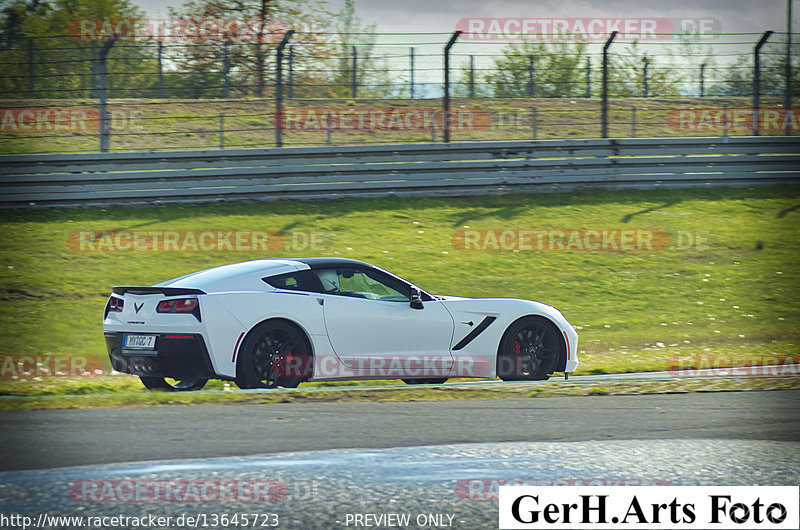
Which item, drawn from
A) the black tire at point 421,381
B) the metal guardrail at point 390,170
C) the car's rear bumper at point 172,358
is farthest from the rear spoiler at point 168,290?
the metal guardrail at point 390,170

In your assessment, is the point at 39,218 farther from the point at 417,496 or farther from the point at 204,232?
the point at 417,496

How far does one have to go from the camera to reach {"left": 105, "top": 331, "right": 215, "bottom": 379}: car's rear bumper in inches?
280

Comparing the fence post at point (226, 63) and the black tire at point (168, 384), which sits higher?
the fence post at point (226, 63)

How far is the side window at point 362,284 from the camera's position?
7.82 meters

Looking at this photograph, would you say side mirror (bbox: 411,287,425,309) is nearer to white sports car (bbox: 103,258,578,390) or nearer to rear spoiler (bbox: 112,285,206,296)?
white sports car (bbox: 103,258,578,390)

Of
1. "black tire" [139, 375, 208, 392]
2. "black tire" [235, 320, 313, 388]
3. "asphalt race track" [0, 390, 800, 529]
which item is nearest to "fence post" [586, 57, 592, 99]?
"black tire" [235, 320, 313, 388]

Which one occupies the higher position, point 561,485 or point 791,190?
point 791,190

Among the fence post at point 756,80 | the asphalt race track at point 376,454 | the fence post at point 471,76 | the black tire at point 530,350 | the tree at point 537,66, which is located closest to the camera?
the asphalt race track at point 376,454

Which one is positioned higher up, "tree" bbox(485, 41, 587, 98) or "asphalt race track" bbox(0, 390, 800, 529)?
"tree" bbox(485, 41, 587, 98)

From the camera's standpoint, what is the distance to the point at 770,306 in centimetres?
1266

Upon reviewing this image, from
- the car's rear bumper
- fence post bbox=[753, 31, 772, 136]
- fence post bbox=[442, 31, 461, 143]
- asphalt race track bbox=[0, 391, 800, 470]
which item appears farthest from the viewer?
fence post bbox=[753, 31, 772, 136]

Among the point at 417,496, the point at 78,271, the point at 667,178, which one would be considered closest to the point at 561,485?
the point at 417,496

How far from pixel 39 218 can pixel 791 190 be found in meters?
14.6

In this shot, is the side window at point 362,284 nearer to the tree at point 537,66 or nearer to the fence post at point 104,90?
the fence post at point 104,90
